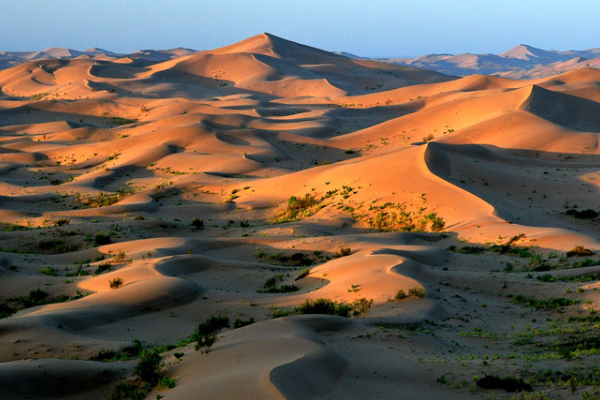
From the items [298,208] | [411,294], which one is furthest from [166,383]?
[298,208]

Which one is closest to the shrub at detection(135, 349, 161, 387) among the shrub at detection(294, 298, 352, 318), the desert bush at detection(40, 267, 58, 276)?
the shrub at detection(294, 298, 352, 318)

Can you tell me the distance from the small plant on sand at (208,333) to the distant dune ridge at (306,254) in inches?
2.6

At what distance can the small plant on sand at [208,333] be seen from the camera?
9164 mm

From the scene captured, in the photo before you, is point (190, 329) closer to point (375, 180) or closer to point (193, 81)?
point (375, 180)

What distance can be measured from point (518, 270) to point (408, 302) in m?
5.14

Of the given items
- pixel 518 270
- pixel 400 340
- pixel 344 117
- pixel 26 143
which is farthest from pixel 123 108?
pixel 400 340

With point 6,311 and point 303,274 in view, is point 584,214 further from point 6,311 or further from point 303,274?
point 6,311

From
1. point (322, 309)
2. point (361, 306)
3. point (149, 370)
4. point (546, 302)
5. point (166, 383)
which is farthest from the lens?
point (546, 302)

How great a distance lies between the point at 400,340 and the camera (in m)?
9.92

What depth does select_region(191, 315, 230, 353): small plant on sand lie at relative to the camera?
916cm

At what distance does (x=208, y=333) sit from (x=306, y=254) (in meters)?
8.77

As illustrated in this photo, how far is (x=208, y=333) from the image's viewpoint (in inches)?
413

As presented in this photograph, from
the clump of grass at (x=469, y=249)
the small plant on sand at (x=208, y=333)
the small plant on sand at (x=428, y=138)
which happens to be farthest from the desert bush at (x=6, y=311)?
the small plant on sand at (x=428, y=138)

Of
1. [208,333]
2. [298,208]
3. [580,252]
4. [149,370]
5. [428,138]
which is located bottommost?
[298,208]
